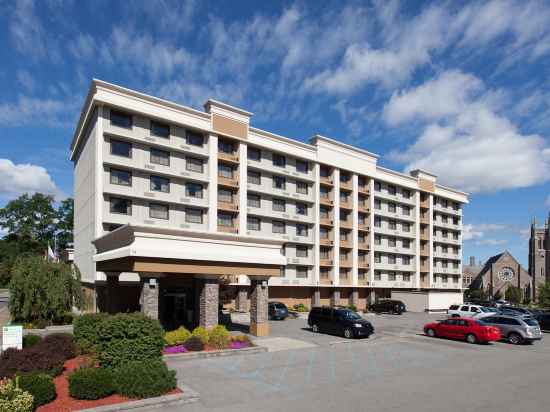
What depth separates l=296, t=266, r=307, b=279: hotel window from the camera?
54416 millimetres

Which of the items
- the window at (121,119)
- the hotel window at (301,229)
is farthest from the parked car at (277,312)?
the window at (121,119)

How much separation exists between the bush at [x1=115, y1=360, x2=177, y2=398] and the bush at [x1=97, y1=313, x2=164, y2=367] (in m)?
1.53

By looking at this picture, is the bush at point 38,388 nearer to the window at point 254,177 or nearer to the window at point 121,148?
the window at point 121,148

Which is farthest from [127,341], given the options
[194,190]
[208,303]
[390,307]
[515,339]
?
[390,307]

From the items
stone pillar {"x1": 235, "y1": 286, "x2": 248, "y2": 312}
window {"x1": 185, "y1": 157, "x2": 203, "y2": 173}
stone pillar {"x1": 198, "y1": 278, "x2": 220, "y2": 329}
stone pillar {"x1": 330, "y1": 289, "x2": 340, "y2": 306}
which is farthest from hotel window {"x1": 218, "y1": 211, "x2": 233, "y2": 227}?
stone pillar {"x1": 198, "y1": 278, "x2": 220, "y2": 329}

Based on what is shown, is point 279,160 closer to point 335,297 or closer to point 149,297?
point 335,297

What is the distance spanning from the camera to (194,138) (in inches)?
1800

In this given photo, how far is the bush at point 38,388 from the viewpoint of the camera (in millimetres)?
12422

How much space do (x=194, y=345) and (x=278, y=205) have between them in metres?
32.2

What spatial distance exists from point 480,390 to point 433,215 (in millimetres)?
64179

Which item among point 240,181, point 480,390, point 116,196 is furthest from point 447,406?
point 240,181

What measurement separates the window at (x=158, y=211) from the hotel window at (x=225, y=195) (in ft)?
22.3

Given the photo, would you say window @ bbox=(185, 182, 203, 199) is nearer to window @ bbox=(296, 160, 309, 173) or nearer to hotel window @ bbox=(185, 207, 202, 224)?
hotel window @ bbox=(185, 207, 202, 224)

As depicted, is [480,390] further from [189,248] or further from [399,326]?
[399,326]
